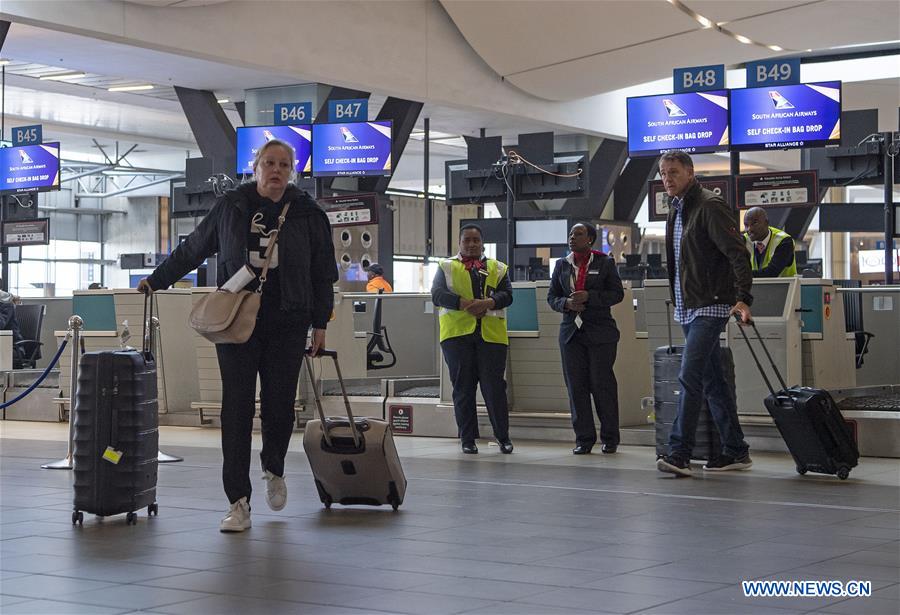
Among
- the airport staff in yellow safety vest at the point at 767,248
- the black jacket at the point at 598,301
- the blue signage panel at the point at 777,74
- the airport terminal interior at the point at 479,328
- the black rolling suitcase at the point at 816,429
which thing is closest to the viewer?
the airport terminal interior at the point at 479,328

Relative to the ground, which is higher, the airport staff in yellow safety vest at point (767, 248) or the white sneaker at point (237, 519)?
the airport staff in yellow safety vest at point (767, 248)

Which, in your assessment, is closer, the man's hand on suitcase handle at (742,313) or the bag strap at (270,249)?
the bag strap at (270,249)

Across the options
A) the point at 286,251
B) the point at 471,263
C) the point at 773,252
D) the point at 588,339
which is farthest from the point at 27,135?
the point at 286,251

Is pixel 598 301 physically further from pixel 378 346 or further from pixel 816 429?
pixel 378 346

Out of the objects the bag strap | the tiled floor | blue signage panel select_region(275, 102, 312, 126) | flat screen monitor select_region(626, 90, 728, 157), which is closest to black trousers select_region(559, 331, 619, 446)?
the tiled floor

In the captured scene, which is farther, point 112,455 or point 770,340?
point 770,340

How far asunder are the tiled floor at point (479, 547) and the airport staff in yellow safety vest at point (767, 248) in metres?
2.19

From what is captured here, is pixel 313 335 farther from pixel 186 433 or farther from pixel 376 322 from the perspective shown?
pixel 376 322

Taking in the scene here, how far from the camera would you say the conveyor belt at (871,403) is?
845 cm

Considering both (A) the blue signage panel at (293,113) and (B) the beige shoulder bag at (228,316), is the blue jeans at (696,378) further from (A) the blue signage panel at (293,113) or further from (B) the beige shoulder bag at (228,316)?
(A) the blue signage panel at (293,113)

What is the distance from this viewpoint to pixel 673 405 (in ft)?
25.7

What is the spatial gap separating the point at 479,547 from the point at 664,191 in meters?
8.79

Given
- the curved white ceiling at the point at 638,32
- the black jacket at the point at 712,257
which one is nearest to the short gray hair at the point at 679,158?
the black jacket at the point at 712,257

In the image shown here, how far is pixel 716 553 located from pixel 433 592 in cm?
122
